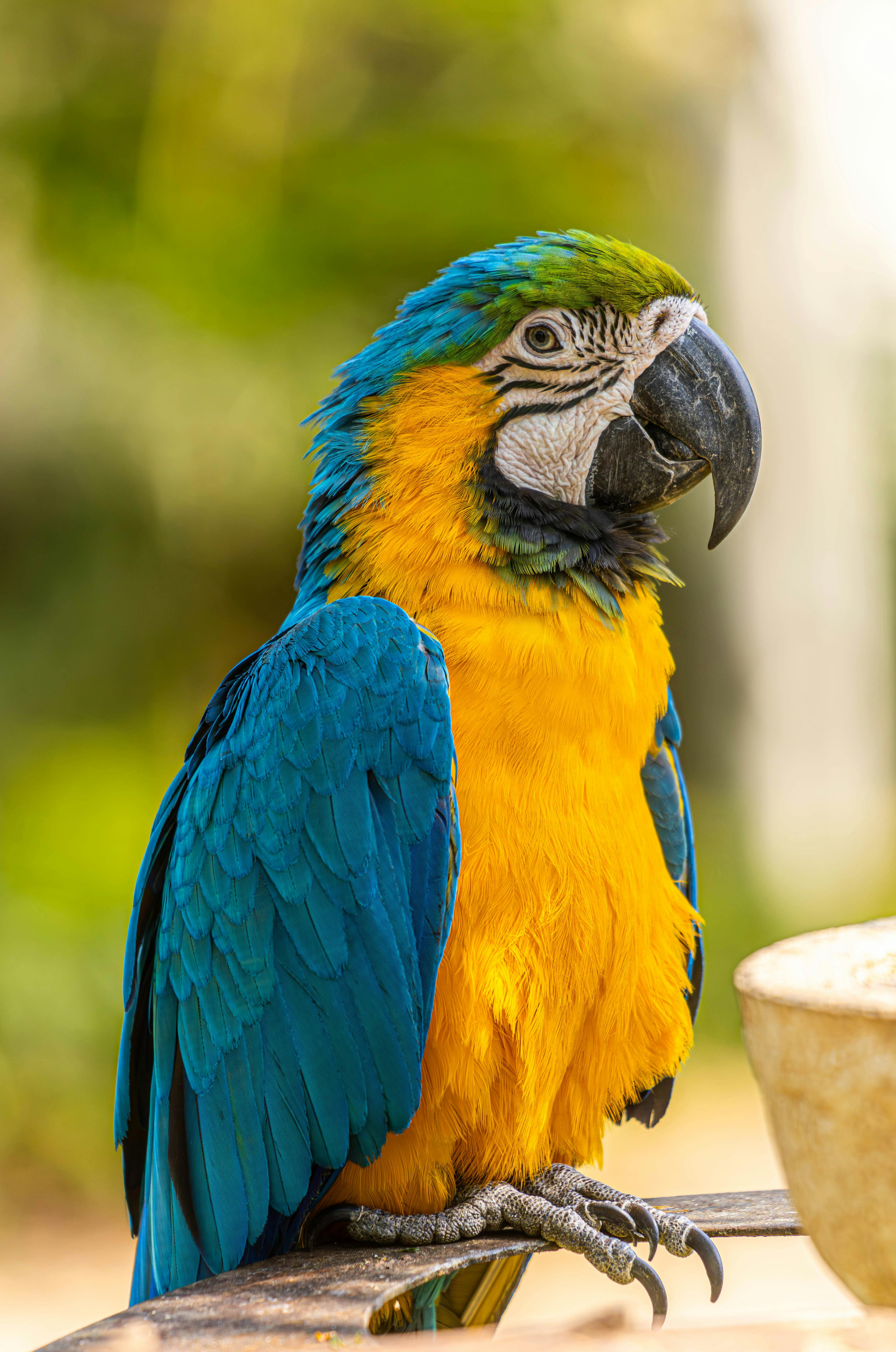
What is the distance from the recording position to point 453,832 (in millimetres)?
1290

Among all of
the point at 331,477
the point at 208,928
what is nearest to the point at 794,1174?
the point at 208,928

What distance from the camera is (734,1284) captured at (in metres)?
3.82

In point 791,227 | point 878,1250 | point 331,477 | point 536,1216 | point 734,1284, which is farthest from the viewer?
point 791,227

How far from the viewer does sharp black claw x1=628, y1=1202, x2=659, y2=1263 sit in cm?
129

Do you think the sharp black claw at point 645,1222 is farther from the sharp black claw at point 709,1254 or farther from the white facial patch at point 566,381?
the white facial patch at point 566,381

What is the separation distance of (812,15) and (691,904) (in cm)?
550

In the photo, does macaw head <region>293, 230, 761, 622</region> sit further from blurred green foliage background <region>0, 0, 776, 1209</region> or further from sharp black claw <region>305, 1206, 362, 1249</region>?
blurred green foliage background <region>0, 0, 776, 1209</region>

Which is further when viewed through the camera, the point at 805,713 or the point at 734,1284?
the point at 805,713

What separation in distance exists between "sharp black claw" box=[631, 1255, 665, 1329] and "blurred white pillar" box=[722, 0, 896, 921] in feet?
14.7

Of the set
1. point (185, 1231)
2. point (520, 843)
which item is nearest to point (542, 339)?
point (520, 843)

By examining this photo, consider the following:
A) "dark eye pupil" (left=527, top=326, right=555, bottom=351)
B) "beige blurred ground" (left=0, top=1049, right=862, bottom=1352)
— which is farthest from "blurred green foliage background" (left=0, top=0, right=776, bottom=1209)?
"dark eye pupil" (left=527, top=326, right=555, bottom=351)

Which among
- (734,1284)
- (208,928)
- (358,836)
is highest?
(358,836)

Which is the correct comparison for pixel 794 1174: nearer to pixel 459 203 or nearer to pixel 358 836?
pixel 358 836

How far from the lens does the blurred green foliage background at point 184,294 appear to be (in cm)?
436
